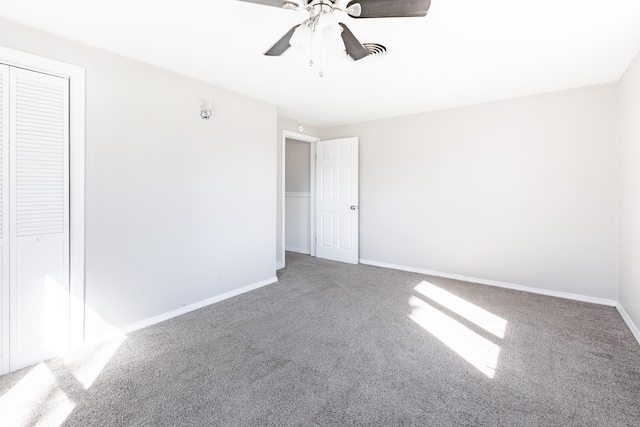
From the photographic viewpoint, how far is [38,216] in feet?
7.03

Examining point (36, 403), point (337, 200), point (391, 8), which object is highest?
point (391, 8)

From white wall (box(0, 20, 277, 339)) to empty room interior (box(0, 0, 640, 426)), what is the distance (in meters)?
0.02

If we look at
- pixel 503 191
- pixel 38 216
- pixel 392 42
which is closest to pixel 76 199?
pixel 38 216

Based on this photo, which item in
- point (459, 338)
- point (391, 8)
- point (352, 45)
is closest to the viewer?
point (391, 8)

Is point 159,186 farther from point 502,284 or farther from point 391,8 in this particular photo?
point 502,284

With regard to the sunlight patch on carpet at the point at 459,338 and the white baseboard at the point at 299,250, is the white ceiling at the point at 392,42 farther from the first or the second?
the white baseboard at the point at 299,250

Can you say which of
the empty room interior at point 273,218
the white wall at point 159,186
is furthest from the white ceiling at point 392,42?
the white wall at point 159,186

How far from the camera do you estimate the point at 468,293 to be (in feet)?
11.6

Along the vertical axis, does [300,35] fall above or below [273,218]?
above

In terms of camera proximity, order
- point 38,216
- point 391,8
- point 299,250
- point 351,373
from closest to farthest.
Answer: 1. point 391,8
2. point 351,373
3. point 38,216
4. point 299,250

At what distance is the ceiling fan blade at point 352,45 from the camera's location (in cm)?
173

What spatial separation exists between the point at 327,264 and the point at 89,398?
11.4 feet

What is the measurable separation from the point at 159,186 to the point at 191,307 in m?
1.27

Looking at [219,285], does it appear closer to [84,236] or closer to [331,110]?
[84,236]
